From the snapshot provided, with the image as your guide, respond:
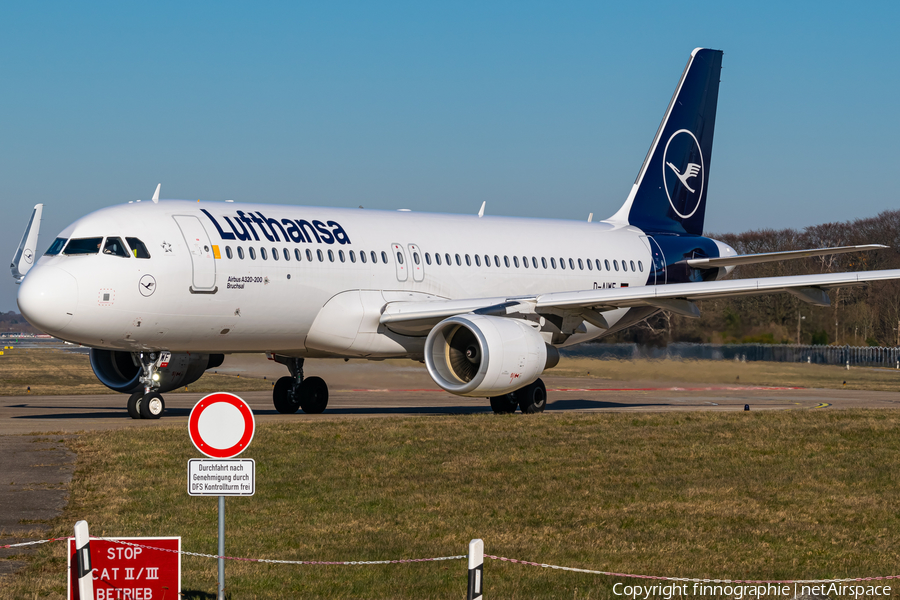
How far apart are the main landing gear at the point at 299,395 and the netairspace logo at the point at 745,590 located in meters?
16.1

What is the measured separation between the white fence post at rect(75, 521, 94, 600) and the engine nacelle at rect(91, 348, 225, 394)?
1529cm

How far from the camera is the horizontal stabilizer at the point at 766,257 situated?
76.3 feet

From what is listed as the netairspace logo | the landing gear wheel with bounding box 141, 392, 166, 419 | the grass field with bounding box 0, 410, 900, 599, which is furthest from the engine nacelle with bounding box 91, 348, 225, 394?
the netairspace logo

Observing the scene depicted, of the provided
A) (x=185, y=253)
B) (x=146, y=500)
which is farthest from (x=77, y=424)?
(x=146, y=500)

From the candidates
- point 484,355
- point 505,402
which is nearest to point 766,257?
point 505,402

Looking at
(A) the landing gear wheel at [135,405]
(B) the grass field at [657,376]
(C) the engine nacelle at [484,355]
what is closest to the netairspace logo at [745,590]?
(C) the engine nacelle at [484,355]

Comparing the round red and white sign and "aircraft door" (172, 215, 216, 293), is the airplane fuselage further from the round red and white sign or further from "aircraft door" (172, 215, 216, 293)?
the round red and white sign

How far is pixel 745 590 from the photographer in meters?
8.17

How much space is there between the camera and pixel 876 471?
14.1 m

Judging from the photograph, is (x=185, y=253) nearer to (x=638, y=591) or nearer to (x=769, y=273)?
(x=638, y=591)

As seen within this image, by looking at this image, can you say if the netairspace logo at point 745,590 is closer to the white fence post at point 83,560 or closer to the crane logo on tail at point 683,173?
the white fence post at point 83,560

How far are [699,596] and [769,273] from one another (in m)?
41.1

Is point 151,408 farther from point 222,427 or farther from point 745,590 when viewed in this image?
point 745,590

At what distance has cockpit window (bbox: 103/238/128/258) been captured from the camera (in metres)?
19.0
